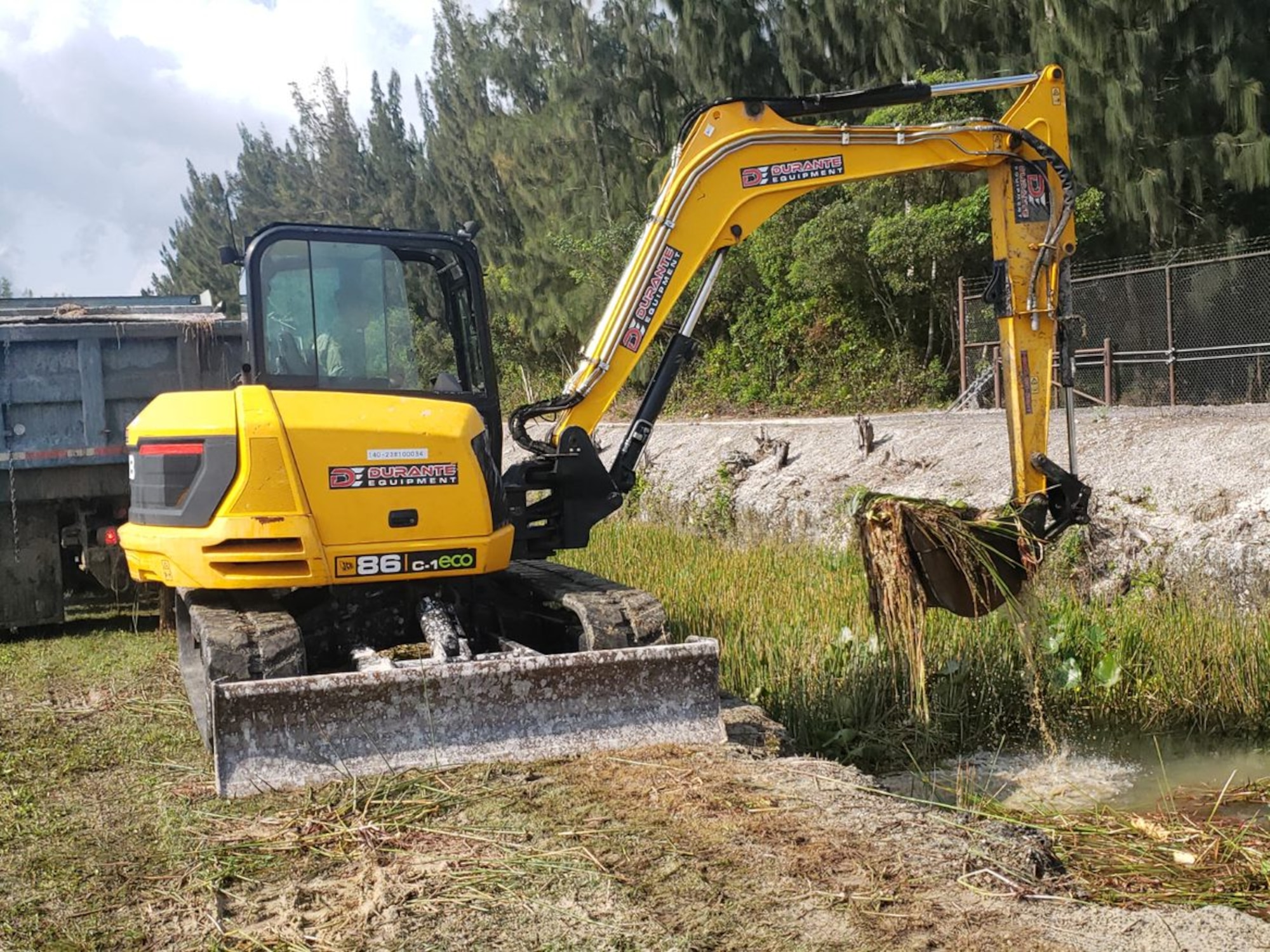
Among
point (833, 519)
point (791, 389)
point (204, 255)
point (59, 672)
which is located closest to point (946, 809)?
point (59, 672)

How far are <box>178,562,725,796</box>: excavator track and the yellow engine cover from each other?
1.00 feet

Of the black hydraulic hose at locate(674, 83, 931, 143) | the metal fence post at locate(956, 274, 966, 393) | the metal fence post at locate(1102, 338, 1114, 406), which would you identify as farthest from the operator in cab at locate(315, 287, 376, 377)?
the metal fence post at locate(956, 274, 966, 393)

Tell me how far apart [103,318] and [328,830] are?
700cm

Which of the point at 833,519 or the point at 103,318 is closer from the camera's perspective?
the point at 103,318

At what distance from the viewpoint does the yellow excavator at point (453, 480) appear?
17.7 ft

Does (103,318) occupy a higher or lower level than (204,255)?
lower

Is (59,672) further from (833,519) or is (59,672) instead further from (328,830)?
(833,519)

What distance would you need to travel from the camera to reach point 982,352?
814 inches

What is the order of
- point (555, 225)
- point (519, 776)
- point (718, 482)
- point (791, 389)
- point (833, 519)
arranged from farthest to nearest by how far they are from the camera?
point (555, 225) < point (791, 389) < point (718, 482) < point (833, 519) < point (519, 776)

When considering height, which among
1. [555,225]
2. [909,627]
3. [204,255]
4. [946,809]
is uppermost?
[204,255]

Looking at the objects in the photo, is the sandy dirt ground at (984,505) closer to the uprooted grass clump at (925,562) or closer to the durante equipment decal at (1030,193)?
the uprooted grass clump at (925,562)

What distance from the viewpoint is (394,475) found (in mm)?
5824

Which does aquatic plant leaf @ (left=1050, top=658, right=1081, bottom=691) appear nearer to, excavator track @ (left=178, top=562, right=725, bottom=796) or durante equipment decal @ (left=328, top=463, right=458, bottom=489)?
excavator track @ (left=178, top=562, right=725, bottom=796)

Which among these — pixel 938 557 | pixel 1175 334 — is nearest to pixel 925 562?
pixel 938 557
